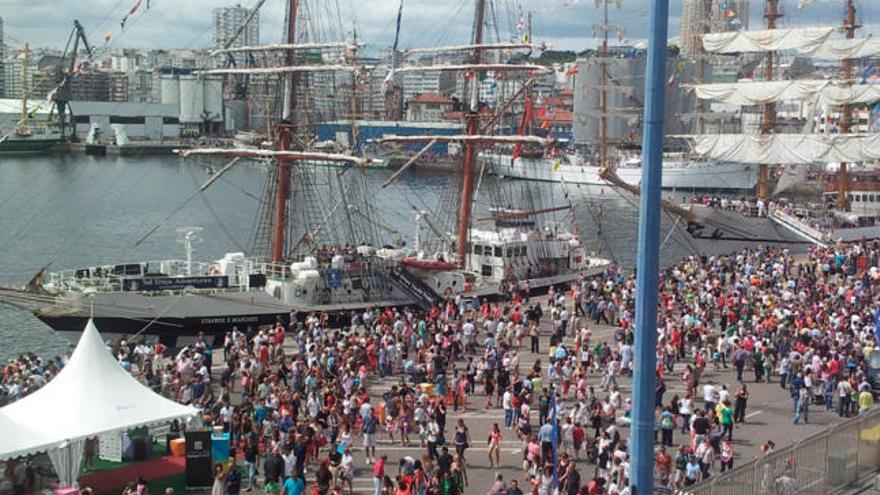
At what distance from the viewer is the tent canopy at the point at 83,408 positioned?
56.8 feet

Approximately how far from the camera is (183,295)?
114ft

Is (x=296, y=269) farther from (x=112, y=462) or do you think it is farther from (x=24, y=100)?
(x=112, y=462)

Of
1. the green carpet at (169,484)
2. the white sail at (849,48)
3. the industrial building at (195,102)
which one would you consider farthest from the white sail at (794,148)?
the industrial building at (195,102)

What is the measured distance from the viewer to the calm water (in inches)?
2320

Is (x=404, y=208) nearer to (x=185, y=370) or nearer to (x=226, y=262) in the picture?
(x=226, y=262)

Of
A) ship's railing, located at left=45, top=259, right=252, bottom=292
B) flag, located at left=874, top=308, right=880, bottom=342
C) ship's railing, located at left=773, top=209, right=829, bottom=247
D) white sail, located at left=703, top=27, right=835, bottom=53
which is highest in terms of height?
white sail, located at left=703, top=27, right=835, bottom=53

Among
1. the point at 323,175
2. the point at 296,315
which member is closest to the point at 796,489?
the point at 296,315

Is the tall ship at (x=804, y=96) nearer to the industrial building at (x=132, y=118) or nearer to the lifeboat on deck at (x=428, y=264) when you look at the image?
the lifeboat on deck at (x=428, y=264)

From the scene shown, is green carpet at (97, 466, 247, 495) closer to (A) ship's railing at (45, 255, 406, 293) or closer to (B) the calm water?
(A) ship's railing at (45, 255, 406, 293)

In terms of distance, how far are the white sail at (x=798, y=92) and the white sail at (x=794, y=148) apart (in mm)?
1998

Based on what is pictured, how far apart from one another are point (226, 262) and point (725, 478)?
26.1 meters

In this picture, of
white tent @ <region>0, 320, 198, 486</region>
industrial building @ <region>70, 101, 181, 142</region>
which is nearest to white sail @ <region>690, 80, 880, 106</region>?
white tent @ <region>0, 320, 198, 486</region>

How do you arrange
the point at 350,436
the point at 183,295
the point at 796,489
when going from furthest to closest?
the point at 183,295 → the point at 350,436 → the point at 796,489

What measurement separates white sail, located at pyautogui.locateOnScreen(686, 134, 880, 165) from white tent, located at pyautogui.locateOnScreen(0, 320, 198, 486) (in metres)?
48.4
